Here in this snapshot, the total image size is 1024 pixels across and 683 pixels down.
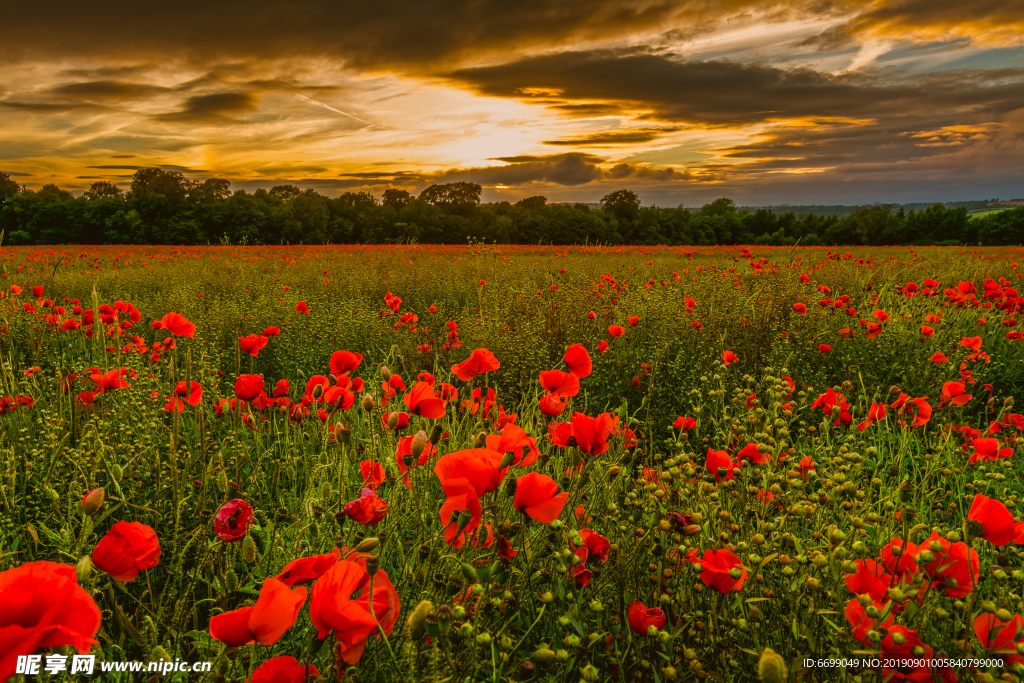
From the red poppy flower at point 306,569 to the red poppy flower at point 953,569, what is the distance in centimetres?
111

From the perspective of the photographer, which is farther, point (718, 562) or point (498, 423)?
point (498, 423)

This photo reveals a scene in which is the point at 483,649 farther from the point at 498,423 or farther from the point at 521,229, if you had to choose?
the point at 521,229

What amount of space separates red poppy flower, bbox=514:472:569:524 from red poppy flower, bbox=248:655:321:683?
48cm

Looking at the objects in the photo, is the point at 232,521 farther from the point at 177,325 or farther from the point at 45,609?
the point at 177,325

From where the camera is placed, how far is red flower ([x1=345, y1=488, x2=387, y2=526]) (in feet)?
3.50

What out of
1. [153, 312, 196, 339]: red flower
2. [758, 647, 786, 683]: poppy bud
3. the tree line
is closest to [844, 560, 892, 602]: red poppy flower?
[758, 647, 786, 683]: poppy bud

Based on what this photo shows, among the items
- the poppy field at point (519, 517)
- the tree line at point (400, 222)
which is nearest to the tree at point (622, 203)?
the tree line at point (400, 222)

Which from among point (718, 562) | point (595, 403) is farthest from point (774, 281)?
point (718, 562)

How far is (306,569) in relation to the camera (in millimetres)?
840

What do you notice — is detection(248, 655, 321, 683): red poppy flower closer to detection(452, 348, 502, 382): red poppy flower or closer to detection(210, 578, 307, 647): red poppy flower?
detection(210, 578, 307, 647): red poppy flower

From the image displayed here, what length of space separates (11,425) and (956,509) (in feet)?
14.4

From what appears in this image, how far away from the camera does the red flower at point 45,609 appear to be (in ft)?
2.03

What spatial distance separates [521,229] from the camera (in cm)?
2728

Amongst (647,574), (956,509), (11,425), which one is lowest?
(956,509)
